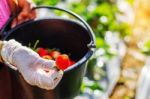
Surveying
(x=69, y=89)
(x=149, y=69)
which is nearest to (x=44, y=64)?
(x=69, y=89)

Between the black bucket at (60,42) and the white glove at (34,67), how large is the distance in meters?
0.11

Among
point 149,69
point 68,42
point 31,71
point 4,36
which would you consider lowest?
point 31,71

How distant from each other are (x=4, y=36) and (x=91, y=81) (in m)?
0.74

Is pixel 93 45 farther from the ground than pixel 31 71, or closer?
farther from the ground

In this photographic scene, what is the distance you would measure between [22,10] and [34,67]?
17.1 inches

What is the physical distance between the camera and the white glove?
1427 millimetres

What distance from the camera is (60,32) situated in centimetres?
188

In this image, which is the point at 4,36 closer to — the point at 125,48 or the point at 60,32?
the point at 60,32

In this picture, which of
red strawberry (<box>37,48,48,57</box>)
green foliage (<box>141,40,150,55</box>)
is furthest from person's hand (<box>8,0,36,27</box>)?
green foliage (<box>141,40,150,55</box>)

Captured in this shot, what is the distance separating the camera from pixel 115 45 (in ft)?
8.63

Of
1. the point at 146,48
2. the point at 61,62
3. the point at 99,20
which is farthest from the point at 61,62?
Result: the point at 146,48

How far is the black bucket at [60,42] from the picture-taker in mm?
1627

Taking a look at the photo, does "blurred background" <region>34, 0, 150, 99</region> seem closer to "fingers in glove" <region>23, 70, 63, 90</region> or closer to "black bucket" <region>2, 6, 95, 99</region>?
"black bucket" <region>2, 6, 95, 99</region>

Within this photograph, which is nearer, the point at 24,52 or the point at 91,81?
the point at 24,52
